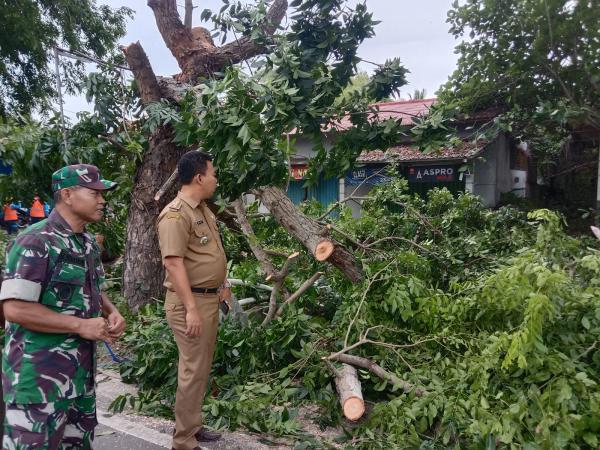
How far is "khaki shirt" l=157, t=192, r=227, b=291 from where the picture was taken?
2.93 metres

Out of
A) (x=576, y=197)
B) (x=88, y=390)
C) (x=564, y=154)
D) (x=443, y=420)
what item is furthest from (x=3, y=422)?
(x=576, y=197)

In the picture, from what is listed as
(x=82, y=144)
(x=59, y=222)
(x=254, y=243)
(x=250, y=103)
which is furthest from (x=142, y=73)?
(x=59, y=222)

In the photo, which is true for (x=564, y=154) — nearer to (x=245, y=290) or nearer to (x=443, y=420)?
(x=245, y=290)

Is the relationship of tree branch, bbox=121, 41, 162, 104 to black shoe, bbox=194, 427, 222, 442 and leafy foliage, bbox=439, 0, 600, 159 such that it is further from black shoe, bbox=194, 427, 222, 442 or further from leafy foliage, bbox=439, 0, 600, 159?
leafy foliage, bbox=439, 0, 600, 159

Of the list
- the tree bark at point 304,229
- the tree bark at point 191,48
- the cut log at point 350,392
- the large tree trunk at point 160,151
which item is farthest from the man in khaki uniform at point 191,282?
the tree bark at point 191,48

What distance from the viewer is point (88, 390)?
2.34 meters

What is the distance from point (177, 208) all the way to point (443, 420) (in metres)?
2.05

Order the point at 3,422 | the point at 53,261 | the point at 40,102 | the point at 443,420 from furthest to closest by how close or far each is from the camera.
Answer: the point at 40,102, the point at 443,420, the point at 3,422, the point at 53,261

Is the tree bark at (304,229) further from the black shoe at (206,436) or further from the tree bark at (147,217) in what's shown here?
the black shoe at (206,436)

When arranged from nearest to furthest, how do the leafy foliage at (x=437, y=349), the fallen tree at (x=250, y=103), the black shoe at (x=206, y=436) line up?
the leafy foliage at (x=437, y=349) < the black shoe at (x=206, y=436) < the fallen tree at (x=250, y=103)

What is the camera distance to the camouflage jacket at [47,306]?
80.9 inches

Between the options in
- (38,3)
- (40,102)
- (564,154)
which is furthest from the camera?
(564,154)

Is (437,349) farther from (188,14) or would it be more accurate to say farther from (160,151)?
(188,14)

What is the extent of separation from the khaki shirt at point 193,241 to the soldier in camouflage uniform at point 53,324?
0.62 m
